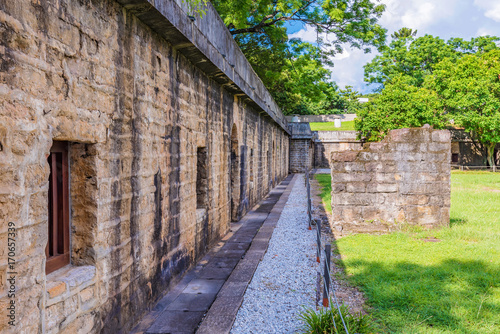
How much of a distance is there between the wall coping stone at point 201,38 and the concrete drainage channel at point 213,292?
334cm

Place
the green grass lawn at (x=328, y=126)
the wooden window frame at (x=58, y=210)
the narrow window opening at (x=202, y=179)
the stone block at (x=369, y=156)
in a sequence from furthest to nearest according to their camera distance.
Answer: the green grass lawn at (x=328, y=126) < the stone block at (x=369, y=156) < the narrow window opening at (x=202, y=179) < the wooden window frame at (x=58, y=210)

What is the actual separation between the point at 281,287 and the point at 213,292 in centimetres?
96

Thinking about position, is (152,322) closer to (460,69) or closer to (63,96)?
(63,96)

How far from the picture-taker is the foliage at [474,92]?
29.0m

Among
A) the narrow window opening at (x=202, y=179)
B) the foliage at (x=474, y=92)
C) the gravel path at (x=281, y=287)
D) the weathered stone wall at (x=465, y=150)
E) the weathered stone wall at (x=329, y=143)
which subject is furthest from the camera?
the weathered stone wall at (x=329, y=143)

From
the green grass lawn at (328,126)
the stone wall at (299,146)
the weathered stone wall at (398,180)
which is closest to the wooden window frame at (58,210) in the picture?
the weathered stone wall at (398,180)

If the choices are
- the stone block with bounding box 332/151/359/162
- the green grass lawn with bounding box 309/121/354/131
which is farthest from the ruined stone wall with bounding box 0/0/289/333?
the green grass lawn with bounding box 309/121/354/131

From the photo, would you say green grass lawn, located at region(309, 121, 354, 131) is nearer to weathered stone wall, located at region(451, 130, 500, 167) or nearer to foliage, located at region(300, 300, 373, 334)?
weathered stone wall, located at region(451, 130, 500, 167)

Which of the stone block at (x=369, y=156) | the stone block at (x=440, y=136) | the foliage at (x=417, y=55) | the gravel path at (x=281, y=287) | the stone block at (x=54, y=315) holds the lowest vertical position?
the gravel path at (x=281, y=287)

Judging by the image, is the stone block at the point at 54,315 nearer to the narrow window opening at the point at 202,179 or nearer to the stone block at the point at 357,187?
the narrow window opening at the point at 202,179

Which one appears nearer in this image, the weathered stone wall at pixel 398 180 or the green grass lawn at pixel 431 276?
the green grass lawn at pixel 431 276

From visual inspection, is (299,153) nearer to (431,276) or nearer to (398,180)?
(398,180)

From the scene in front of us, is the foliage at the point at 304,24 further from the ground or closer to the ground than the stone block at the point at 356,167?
further from the ground

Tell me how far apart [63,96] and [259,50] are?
18.4m
